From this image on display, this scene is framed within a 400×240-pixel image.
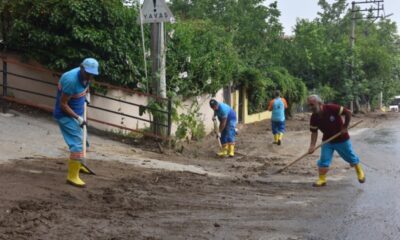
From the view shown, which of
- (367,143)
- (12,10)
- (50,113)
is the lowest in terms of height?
(367,143)

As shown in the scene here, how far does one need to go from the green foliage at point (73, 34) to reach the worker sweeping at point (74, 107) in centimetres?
521

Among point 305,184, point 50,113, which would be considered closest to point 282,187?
point 305,184

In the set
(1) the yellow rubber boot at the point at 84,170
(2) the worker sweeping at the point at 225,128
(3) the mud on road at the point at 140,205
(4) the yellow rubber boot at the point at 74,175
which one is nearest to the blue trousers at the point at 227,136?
(2) the worker sweeping at the point at 225,128

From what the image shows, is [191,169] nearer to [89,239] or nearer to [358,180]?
[358,180]

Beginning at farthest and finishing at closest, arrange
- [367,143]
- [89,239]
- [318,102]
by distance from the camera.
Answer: [367,143] < [318,102] < [89,239]

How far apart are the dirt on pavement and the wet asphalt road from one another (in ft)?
0.40

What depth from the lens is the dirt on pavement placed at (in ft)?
18.1

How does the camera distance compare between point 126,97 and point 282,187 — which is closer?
point 282,187

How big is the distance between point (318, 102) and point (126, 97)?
230 inches

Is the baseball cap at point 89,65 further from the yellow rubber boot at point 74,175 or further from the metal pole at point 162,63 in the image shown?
the metal pole at point 162,63

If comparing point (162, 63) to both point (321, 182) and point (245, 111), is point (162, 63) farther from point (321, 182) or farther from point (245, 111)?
point (245, 111)

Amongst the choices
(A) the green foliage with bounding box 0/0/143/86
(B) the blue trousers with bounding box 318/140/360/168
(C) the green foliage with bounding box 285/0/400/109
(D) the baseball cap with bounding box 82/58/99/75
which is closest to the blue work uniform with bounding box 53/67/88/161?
(D) the baseball cap with bounding box 82/58/99/75

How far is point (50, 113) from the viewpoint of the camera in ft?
43.1

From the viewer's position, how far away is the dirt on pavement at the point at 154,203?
551 cm
